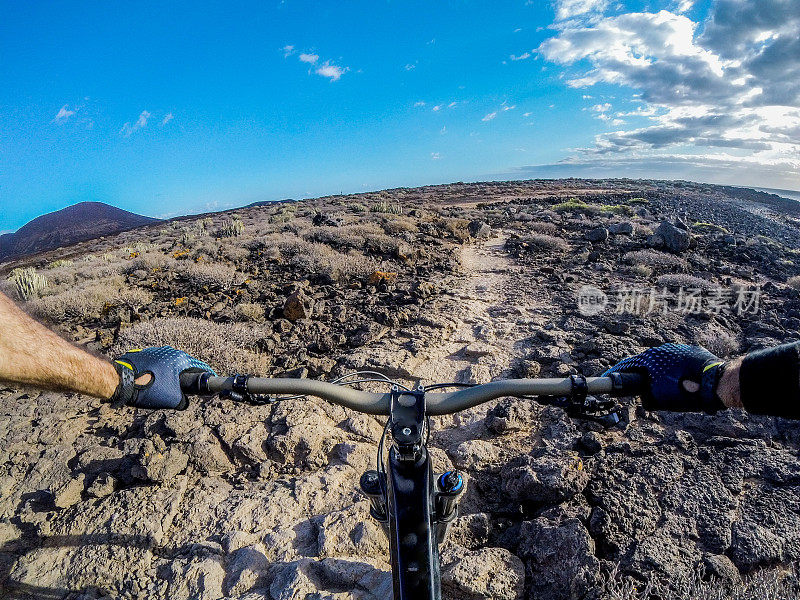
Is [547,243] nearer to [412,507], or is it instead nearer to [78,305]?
[78,305]

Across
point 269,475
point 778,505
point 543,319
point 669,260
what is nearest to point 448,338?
point 543,319

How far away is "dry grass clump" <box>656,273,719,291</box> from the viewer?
6.82 metres

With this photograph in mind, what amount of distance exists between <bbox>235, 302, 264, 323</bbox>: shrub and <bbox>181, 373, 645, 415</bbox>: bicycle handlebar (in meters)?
3.92

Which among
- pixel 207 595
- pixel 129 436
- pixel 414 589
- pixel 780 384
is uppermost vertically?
pixel 780 384

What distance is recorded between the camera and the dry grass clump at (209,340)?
13.3 feet

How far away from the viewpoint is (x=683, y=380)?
1.36 metres

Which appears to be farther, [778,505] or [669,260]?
[669,260]

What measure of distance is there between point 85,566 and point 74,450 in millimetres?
1035

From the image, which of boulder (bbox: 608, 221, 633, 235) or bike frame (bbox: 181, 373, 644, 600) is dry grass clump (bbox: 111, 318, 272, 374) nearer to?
bike frame (bbox: 181, 373, 644, 600)

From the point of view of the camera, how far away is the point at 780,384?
1180mm

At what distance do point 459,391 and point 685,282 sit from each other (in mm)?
7510

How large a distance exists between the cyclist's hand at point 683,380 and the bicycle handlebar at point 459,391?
52 millimetres

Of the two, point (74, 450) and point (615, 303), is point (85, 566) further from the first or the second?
point (615, 303)

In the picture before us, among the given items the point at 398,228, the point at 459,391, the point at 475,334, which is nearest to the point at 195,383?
the point at 459,391
